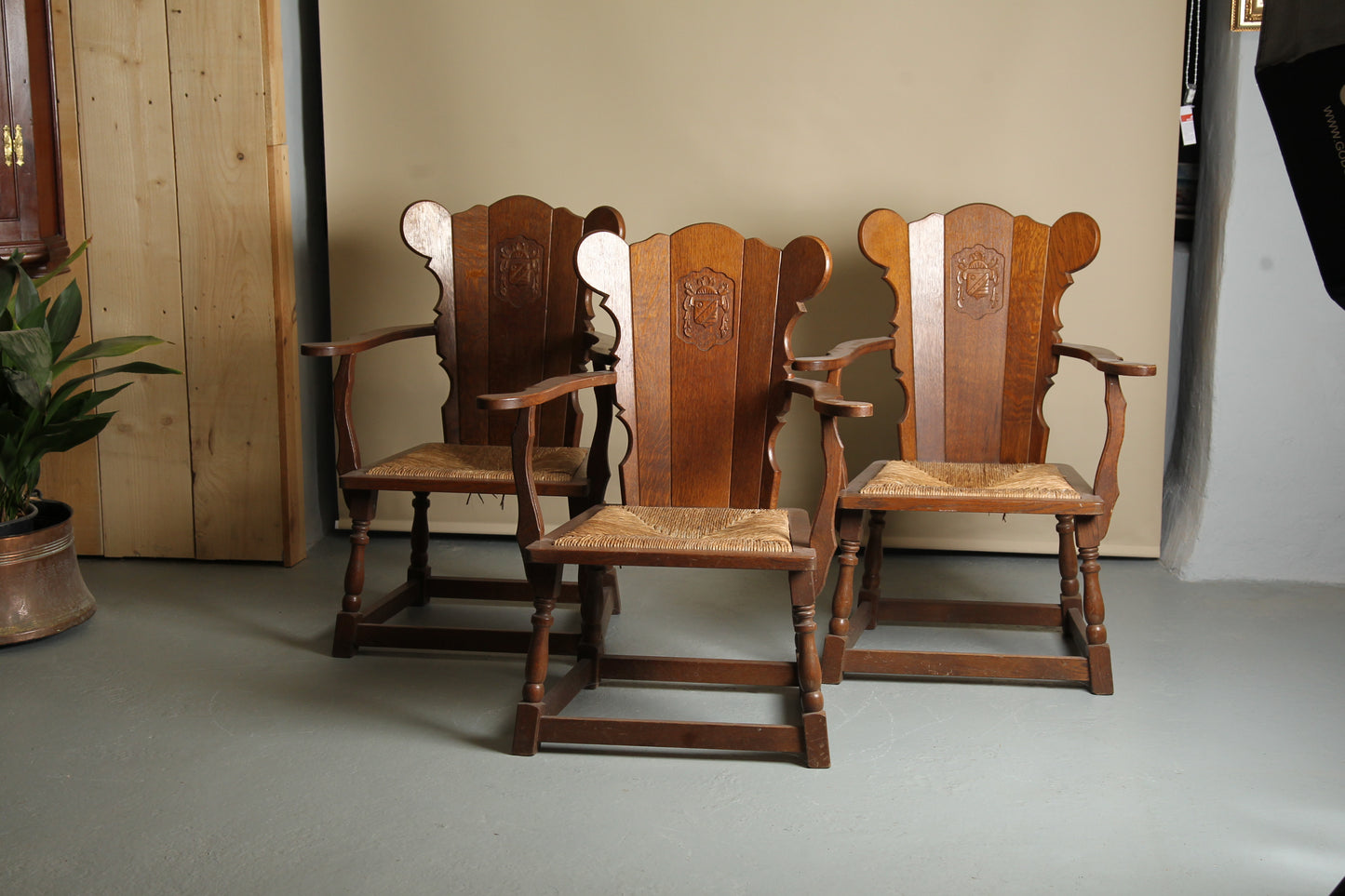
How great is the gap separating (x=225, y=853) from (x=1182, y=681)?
214cm

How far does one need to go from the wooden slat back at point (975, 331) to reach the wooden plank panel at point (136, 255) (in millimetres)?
2243

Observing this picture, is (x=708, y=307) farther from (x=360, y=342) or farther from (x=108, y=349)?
(x=108, y=349)

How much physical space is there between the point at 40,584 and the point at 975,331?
2.59 metres

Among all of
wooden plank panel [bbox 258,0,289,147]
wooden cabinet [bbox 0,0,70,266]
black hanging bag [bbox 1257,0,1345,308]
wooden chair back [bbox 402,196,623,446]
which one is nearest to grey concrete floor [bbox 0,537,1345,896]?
wooden chair back [bbox 402,196,623,446]

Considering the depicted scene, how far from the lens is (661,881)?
177 cm

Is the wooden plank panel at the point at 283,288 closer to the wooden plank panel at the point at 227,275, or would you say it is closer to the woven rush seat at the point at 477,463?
the wooden plank panel at the point at 227,275

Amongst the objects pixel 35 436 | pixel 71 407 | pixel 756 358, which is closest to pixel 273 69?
pixel 71 407

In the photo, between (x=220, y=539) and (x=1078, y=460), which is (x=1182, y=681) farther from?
(x=220, y=539)

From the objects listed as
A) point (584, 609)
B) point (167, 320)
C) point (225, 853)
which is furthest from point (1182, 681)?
point (167, 320)

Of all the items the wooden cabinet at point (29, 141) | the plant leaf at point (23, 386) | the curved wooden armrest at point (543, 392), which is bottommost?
the plant leaf at point (23, 386)

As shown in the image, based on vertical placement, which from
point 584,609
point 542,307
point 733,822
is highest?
point 542,307

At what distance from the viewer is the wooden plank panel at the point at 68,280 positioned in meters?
3.27

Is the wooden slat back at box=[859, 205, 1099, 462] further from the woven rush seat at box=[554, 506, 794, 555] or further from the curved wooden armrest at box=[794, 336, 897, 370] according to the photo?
the woven rush seat at box=[554, 506, 794, 555]

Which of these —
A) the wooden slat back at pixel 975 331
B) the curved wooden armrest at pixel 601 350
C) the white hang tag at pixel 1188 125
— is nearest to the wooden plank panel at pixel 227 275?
the curved wooden armrest at pixel 601 350
